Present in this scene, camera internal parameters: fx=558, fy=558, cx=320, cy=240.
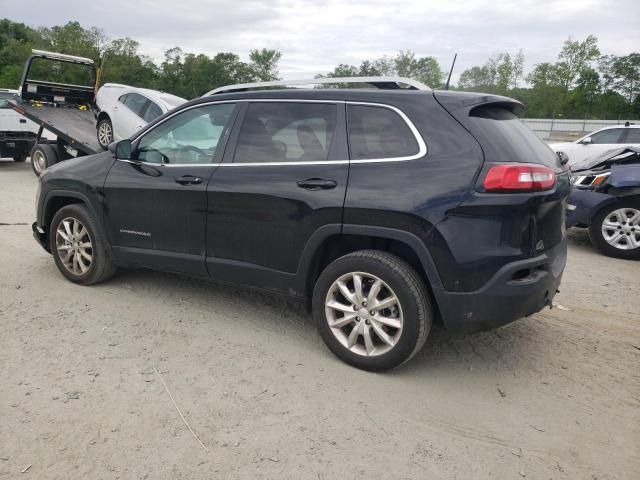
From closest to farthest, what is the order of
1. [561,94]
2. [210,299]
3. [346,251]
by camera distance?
[346,251], [210,299], [561,94]

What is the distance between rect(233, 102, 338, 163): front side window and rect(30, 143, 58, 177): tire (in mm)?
9119

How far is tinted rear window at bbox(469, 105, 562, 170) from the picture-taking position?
10.5ft

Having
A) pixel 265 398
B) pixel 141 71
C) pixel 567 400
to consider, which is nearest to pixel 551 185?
pixel 567 400

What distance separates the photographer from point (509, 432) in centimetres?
295

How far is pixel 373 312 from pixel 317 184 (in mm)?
881

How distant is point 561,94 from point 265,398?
7039 centimetres

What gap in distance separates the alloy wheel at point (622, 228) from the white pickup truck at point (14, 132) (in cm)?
1271

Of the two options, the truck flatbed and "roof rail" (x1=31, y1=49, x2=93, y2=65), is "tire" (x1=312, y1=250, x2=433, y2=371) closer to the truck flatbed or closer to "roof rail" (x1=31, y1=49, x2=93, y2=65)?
the truck flatbed

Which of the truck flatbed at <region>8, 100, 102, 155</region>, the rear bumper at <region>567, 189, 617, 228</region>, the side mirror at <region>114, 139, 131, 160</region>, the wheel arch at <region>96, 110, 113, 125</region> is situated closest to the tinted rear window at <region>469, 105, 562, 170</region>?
the side mirror at <region>114, 139, 131, 160</region>

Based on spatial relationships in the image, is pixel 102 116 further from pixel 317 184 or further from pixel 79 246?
pixel 317 184

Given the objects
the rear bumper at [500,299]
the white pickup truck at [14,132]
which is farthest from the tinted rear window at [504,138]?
the white pickup truck at [14,132]

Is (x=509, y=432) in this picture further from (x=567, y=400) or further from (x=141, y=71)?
(x=141, y=71)

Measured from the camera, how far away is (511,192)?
3.10 m

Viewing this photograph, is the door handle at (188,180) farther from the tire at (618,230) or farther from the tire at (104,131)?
the tire at (104,131)
